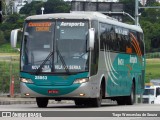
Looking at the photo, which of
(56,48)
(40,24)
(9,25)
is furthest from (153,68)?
(56,48)

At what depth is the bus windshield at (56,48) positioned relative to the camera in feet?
89.6

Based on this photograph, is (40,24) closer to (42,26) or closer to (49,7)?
(42,26)

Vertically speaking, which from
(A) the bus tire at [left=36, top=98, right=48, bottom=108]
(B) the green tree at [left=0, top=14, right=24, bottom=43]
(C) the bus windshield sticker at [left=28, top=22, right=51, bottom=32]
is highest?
(C) the bus windshield sticker at [left=28, top=22, right=51, bottom=32]

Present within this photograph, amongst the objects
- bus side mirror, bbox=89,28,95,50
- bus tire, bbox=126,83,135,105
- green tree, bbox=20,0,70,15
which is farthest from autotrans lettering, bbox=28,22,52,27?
green tree, bbox=20,0,70,15

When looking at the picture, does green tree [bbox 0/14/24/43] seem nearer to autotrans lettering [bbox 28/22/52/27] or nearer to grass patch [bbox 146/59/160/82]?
grass patch [bbox 146/59/160/82]

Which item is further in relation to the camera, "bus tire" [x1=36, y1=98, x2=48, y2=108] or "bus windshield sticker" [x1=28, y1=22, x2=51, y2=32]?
"bus tire" [x1=36, y1=98, x2=48, y2=108]

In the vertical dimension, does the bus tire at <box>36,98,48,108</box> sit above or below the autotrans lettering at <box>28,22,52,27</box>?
below

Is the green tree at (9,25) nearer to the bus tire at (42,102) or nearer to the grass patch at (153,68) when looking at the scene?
the grass patch at (153,68)

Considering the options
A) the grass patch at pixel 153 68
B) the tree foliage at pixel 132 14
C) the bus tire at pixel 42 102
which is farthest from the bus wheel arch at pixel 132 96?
the tree foliage at pixel 132 14

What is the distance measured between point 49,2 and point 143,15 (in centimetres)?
2000

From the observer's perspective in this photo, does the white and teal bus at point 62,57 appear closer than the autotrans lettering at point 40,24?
Yes

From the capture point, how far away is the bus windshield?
27.3 metres

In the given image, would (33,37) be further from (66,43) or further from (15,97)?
(15,97)

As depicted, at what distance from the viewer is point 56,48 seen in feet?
89.9
